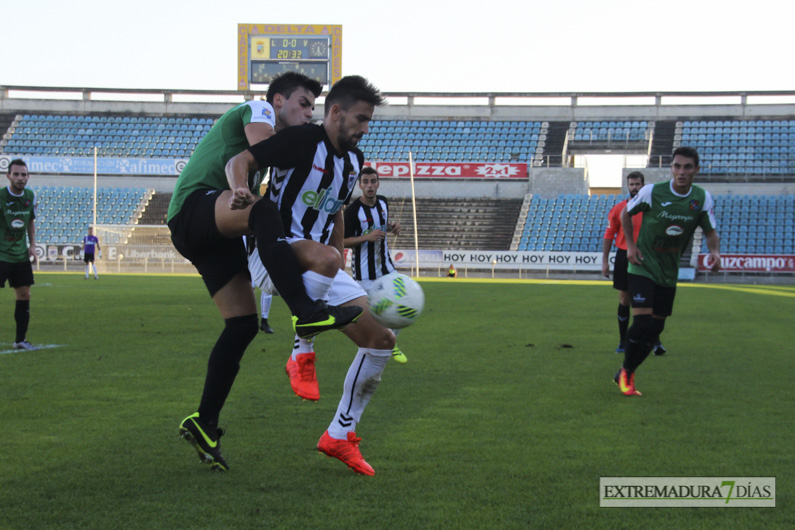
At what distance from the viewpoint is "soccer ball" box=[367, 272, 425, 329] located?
420 centimetres

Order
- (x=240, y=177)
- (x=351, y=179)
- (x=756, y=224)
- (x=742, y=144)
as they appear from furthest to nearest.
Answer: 1. (x=742, y=144)
2. (x=756, y=224)
3. (x=351, y=179)
4. (x=240, y=177)

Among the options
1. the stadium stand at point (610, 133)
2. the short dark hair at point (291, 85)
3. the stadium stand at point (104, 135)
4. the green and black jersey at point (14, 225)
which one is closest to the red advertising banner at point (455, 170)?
the stadium stand at point (610, 133)

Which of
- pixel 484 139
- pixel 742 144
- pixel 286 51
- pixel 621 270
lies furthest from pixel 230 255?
pixel 742 144

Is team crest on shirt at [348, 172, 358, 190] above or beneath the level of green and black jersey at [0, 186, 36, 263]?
above

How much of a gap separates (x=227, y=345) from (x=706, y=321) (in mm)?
11507

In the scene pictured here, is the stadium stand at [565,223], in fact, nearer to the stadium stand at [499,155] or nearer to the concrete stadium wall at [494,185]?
the stadium stand at [499,155]

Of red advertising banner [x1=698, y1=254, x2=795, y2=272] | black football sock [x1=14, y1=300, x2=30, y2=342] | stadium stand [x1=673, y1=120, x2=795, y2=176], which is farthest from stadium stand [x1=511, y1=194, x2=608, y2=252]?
black football sock [x1=14, y1=300, x2=30, y2=342]

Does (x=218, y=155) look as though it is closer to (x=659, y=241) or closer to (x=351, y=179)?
(x=351, y=179)

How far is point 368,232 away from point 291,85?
3.76 metres

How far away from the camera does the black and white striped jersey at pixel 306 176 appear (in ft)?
13.0

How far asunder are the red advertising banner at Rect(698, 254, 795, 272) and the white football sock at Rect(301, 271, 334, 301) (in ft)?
114

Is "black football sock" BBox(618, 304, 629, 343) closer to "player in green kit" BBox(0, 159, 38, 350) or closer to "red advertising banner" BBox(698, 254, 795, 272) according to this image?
"player in green kit" BBox(0, 159, 38, 350)

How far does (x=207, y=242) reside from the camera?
396 cm

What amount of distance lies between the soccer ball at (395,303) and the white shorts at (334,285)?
5.1 inches
